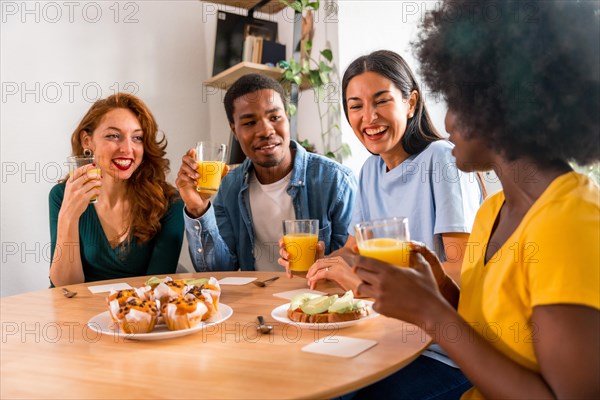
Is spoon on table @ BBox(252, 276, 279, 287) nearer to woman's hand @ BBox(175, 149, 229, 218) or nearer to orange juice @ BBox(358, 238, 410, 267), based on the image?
woman's hand @ BBox(175, 149, 229, 218)

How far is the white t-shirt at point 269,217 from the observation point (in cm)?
268

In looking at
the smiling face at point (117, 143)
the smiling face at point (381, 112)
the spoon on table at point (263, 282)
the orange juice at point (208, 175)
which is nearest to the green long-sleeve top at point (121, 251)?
the smiling face at point (117, 143)

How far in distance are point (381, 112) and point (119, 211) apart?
1544mm

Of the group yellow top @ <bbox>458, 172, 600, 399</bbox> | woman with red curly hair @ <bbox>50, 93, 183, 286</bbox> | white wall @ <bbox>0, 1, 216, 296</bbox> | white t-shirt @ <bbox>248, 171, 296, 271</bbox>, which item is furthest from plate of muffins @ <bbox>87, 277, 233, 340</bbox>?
white wall @ <bbox>0, 1, 216, 296</bbox>

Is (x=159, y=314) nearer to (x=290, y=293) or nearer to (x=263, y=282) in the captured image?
(x=290, y=293)

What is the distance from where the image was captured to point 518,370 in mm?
878

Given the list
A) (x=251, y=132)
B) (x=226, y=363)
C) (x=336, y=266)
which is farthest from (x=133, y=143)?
(x=226, y=363)

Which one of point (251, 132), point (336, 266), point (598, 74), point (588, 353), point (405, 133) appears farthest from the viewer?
point (251, 132)

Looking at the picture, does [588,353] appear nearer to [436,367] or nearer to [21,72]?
[436,367]

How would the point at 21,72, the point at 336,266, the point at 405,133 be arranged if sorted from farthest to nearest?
the point at 21,72
the point at 405,133
the point at 336,266

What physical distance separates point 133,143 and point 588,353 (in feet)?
7.93

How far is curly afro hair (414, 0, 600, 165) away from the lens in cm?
93

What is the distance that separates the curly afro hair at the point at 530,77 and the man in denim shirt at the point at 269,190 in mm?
1605

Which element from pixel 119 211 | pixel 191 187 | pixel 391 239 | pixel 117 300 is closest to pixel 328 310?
pixel 391 239
